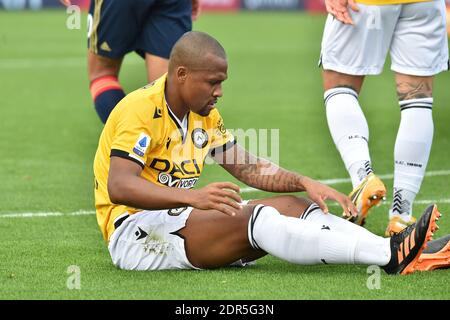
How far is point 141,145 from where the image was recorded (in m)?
5.07

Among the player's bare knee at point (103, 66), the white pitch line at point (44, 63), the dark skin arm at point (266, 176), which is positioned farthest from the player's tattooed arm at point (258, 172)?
the white pitch line at point (44, 63)

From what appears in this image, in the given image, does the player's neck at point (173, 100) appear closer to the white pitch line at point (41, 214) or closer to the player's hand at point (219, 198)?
the player's hand at point (219, 198)

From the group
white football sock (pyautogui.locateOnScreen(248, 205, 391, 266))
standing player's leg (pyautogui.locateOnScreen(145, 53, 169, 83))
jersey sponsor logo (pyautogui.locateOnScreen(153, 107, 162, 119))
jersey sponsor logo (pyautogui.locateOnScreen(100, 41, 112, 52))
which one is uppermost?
jersey sponsor logo (pyautogui.locateOnScreen(153, 107, 162, 119))

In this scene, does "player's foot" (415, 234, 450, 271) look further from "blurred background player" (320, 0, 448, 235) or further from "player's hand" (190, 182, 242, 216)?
"player's hand" (190, 182, 242, 216)

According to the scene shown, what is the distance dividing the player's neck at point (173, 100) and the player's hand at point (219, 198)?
2.15 ft

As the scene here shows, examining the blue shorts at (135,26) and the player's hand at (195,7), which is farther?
the player's hand at (195,7)

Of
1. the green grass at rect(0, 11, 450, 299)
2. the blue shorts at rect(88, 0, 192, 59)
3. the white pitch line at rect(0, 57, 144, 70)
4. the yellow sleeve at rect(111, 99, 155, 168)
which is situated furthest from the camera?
the white pitch line at rect(0, 57, 144, 70)

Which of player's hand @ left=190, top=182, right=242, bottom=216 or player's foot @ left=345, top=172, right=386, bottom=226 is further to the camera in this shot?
player's foot @ left=345, top=172, right=386, bottom=226

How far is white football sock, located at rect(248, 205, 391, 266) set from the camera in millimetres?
5031

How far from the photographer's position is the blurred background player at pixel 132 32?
714 centimetres

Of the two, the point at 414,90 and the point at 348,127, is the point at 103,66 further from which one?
the point at 414,90

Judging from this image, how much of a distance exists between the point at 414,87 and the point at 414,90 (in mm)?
18

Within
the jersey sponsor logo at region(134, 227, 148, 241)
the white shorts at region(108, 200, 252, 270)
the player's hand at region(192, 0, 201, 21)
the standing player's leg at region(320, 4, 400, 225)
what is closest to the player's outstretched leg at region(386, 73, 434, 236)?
the standing player's leg at region(320, 4, 400, 225)
